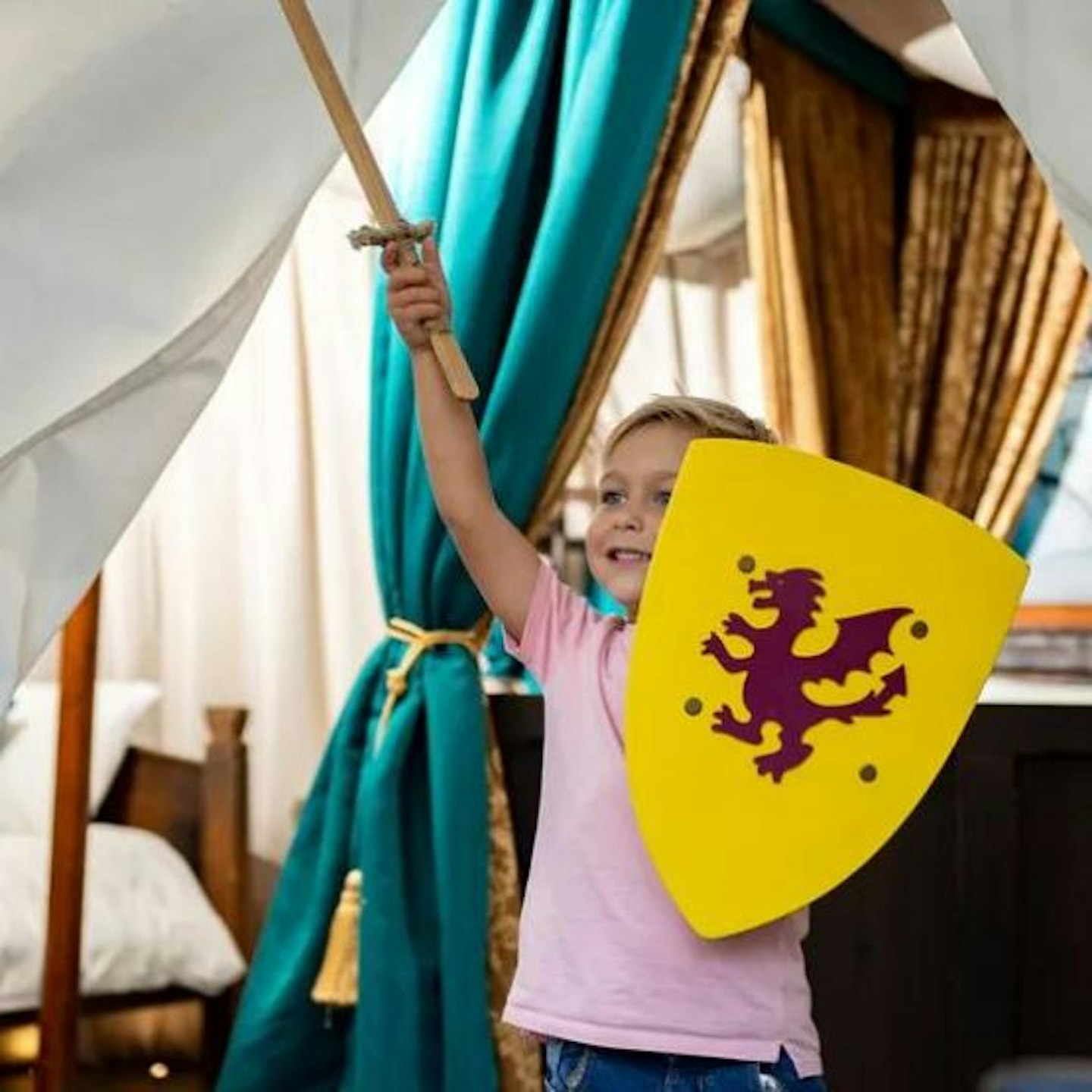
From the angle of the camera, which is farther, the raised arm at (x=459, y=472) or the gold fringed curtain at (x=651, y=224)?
the gold fringed curtain at (x=651, y=224)

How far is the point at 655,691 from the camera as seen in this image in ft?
6.20

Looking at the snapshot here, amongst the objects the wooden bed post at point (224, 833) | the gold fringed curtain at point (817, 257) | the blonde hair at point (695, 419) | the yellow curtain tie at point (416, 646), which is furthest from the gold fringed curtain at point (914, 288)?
the blonde hair at point (695, 419)

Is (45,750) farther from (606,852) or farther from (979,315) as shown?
(606,852)

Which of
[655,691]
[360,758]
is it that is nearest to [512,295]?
[360,758]

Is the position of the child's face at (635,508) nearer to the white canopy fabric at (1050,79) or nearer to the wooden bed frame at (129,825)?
the white canopy fabric at (1050,79)

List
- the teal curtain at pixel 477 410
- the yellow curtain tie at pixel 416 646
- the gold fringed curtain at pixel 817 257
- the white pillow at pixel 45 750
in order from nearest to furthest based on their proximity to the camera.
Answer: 1. the teal curtain at pixel 477 410
2. the yellow curtain tie at pixel 416 646
3. the gold fringed curtain at pixel 817 257
4. the white pillow at pixel 45 750

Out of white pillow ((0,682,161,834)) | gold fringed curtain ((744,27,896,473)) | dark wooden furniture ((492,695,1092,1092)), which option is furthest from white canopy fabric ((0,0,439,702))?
white pillow ((0,682,161,834))

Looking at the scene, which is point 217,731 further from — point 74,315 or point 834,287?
point 74,315

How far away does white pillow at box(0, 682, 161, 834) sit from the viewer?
4078 millimetres

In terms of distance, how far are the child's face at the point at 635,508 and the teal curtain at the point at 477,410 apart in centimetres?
90

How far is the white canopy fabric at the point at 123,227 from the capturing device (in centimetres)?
207

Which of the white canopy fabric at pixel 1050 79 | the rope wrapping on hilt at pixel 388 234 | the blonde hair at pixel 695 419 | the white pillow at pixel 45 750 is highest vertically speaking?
the white canopy fabric at pixel 1050 79

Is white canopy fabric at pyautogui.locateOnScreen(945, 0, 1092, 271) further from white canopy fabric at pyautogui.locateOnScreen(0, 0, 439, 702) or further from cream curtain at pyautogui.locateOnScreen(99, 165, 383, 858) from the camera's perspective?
cream curtain at pyautogui.locateOnScreen(99, 165, 383, 858)

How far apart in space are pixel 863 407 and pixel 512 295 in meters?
0.98
